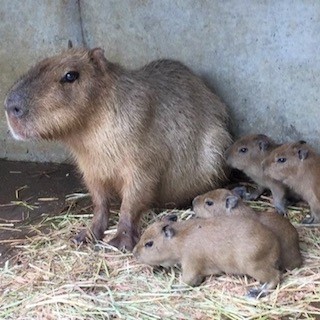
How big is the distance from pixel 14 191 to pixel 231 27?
6.62 feet

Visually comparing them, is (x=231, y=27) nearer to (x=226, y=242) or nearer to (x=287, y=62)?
(x=287, y=62)

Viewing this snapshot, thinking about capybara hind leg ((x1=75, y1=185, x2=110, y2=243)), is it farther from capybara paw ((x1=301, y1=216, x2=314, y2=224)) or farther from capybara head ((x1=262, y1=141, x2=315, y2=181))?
capybara paw ((x1=301, y1=216, x2=314, y2=224))

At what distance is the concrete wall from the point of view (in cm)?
532

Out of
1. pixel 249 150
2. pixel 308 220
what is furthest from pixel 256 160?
pixel 308 220

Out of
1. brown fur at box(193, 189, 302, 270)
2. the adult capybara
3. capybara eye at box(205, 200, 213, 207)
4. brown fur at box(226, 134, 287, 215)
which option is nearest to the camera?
brown fur at box(193, 189, 302, 270)

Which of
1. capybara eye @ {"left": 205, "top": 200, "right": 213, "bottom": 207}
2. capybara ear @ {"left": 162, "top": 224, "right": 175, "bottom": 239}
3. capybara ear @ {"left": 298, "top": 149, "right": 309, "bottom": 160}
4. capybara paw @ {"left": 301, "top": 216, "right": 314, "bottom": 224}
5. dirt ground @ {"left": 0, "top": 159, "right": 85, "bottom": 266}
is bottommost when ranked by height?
dirt ground @ {"left": 0, "top": 159, "right": 85, "bottom": 266}

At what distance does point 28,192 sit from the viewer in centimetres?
585

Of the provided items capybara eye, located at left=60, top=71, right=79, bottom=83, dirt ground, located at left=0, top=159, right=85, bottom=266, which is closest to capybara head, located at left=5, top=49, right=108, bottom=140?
capybara eye, located at left=60, top=71, right=79, bottom=83

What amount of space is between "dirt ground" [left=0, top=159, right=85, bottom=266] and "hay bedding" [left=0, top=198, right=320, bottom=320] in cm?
41

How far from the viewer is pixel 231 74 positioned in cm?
560

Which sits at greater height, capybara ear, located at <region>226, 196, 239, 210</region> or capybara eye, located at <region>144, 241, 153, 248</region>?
capybara ear, located at <region>226, 196, 239, 210</region>

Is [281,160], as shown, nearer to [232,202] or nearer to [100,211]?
[232,202]

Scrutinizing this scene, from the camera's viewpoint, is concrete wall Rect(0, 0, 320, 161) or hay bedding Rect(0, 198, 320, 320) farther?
concrete wall Rect(0, 0, 320, 161)

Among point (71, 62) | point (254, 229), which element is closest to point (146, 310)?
point (254, 229)
